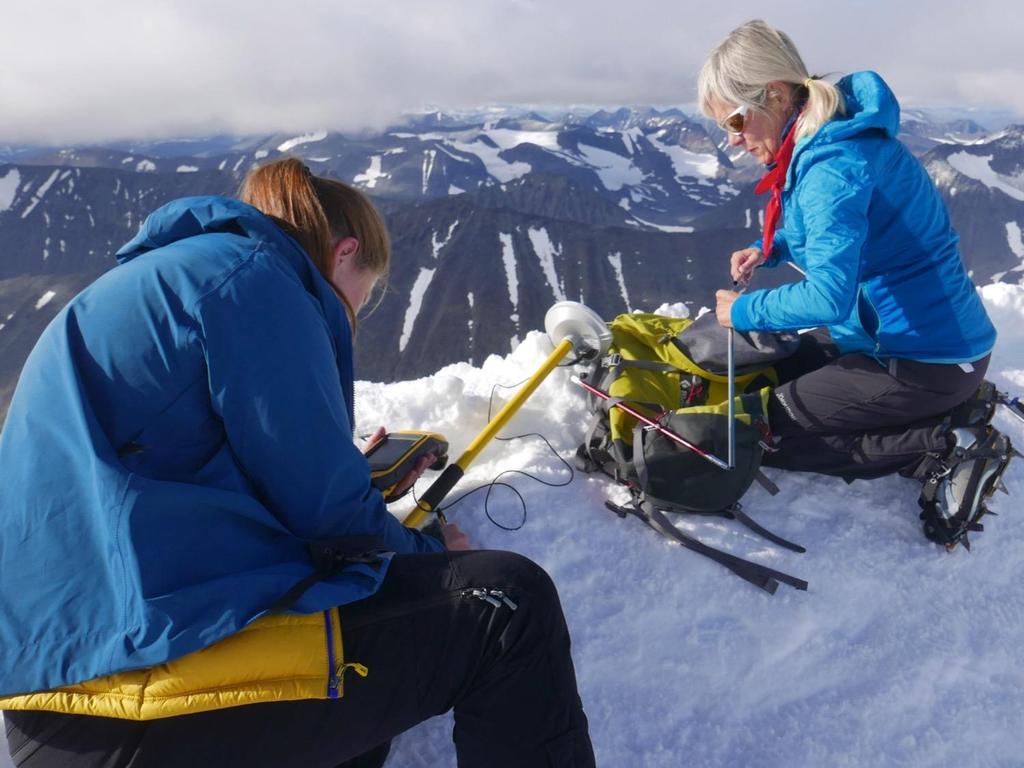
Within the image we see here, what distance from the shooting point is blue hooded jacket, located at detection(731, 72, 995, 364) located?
3.01 meters

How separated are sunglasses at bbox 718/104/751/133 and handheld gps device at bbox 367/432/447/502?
2226 millimetres

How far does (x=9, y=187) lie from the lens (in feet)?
574

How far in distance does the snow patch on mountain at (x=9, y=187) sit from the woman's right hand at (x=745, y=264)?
219 metres

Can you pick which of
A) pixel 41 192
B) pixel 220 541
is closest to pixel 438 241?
pixel 220 541

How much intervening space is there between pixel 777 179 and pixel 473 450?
2.18m

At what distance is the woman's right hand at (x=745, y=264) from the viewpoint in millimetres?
4246

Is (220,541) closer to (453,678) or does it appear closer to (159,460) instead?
(159,460)

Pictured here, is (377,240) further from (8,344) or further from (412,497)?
(8,344)

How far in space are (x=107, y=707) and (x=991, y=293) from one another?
26.7 feet

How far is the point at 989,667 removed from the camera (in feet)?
11.2

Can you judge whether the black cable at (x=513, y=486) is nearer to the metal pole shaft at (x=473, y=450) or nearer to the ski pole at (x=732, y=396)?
the metal pole shaft at (x=473, y=450)

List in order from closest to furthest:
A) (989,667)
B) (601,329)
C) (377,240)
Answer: (377,240) → (989,667) → (601,329)

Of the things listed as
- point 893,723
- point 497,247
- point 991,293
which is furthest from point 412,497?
point 497,247

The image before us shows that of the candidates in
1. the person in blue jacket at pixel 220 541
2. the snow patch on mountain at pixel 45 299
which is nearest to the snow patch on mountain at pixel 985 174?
the person in blue jacket at pixel 220 541
